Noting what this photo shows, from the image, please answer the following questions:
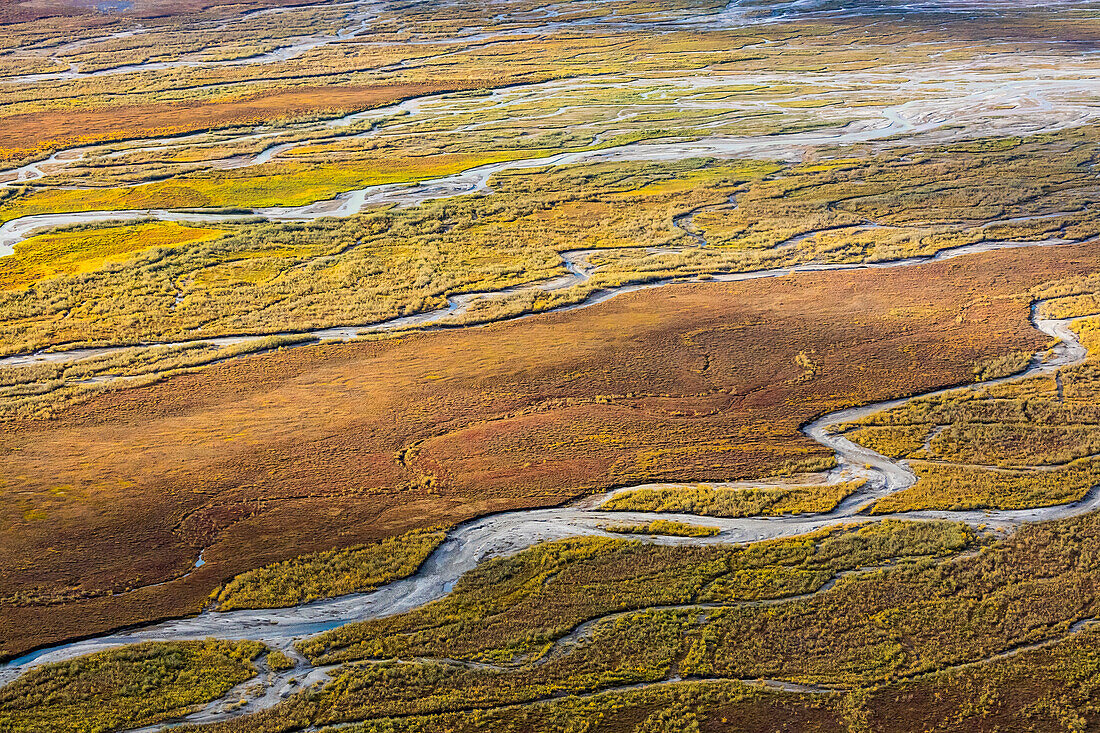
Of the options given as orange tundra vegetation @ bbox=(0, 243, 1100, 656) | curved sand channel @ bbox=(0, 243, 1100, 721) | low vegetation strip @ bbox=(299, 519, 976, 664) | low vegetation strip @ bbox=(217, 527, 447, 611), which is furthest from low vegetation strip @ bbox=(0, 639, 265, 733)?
low vegetation strip @ bbox=(299, 519, 976, 664)

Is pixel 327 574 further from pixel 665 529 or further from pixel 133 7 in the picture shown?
pixel 133 7

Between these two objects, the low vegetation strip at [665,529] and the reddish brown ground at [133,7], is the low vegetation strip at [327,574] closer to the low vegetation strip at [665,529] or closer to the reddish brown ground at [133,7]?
the low vegetation strip at [665,529]

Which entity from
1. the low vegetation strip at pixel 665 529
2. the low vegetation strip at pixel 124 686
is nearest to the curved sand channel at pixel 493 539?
the low vegetation strip at pixel 665 529

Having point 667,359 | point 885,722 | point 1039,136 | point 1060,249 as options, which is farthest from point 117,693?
point 1039,136

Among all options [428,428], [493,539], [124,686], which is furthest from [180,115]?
[124,686]

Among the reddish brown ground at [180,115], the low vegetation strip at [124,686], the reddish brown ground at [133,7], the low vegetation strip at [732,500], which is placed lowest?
the low vegetation strip at [732,500]

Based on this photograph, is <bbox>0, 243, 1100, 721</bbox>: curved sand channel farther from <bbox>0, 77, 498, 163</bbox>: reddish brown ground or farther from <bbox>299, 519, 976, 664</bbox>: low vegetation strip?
<bbox>0, 77, 498, 163</bbox>: reddish brown ground
